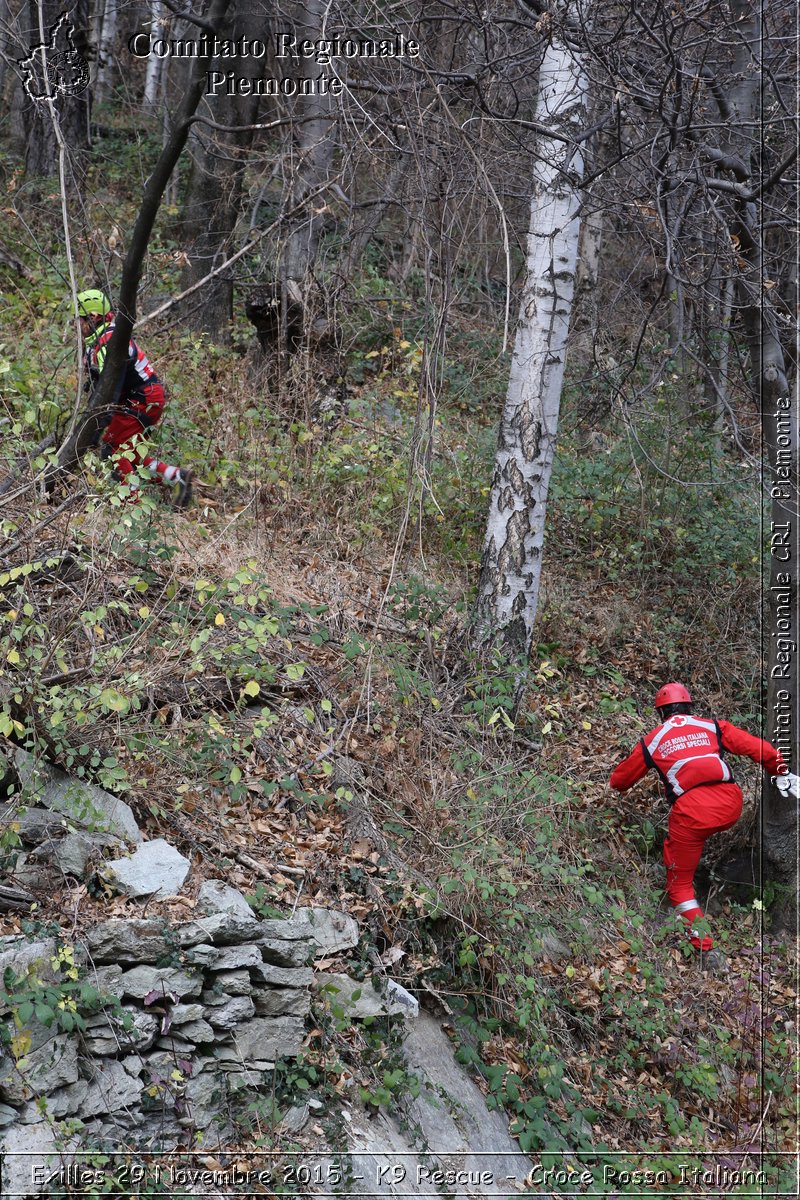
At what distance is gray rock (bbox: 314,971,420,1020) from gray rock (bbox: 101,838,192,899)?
0.80 m

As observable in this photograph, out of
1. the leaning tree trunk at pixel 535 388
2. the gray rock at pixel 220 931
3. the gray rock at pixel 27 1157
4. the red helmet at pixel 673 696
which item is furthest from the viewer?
the red helmet at pixel 673 696

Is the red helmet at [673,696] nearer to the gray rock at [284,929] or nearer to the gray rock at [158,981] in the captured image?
the gray rock at [284,929]

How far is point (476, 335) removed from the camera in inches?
440

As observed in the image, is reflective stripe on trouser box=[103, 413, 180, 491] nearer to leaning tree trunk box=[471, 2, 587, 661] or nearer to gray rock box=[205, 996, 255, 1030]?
leaning tree trunk box=[471, 2, 587, 661]

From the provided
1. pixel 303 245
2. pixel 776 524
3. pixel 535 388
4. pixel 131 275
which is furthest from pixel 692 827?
pixel 303 245

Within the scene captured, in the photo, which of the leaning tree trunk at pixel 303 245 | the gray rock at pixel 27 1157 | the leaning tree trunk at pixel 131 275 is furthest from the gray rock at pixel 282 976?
the leaning tree trunk at pixel 303 245

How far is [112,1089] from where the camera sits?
3641 mm

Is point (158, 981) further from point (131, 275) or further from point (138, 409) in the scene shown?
point (138, 409)

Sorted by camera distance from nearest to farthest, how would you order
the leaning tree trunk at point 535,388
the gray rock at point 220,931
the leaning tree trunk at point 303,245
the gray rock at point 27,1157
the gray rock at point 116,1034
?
1. the gray rock at point 27,1157
2. the gray rock at point 116,1034
3. the gray rock at point 220,931
4. the leaning tree trunk at point 535,388
5. the leaning tree trunk at point 303,245

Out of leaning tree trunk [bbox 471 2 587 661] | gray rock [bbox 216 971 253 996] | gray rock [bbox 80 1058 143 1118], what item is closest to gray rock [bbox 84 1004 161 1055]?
gray rock [bbox 80 1058 143 1118]

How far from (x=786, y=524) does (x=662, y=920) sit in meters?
2.81

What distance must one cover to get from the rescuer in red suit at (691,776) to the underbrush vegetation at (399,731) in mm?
243

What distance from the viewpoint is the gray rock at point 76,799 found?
14.0 ft

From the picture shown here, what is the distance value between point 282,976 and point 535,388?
4.12 m
